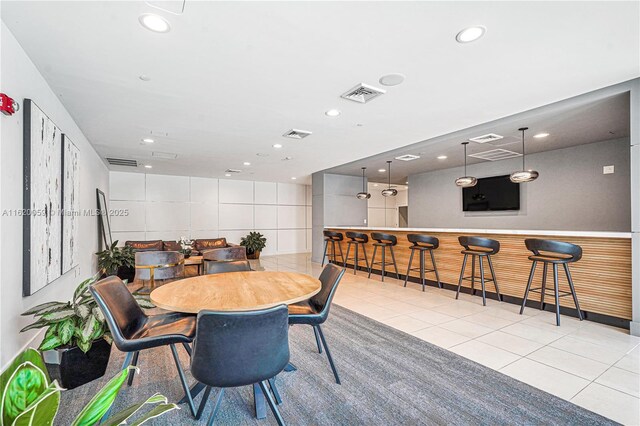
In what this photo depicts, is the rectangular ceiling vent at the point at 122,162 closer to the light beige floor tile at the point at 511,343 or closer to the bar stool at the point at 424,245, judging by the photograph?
the bar stool at the point at 424,245

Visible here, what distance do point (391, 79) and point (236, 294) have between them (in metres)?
2.60

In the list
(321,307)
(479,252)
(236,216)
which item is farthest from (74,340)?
(236,216)

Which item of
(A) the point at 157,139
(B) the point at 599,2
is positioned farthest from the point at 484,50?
(A) the point at 157,139

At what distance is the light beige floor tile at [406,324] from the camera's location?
3.42m

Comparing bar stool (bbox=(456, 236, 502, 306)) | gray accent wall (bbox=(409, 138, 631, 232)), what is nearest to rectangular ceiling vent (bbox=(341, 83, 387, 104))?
bar stool (bbox=(456, 236, 502, 306))

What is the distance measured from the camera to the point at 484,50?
103 inches

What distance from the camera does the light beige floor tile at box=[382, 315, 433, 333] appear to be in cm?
342

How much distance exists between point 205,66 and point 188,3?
34.1 inches

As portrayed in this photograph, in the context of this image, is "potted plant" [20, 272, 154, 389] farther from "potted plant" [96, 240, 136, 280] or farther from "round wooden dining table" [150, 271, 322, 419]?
"potted plant" [96, 240, 136, 280]

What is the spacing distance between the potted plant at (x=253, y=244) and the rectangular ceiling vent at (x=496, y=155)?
672 centimetres

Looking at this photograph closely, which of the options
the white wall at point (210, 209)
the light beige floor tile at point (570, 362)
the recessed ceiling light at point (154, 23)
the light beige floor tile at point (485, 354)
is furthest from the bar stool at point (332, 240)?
the recessed ceiling light at point (154, 23)

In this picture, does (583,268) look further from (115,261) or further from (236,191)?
(236,191)

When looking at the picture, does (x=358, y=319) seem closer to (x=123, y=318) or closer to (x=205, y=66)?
(x=123, y=318)

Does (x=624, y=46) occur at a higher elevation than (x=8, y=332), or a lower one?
higher
